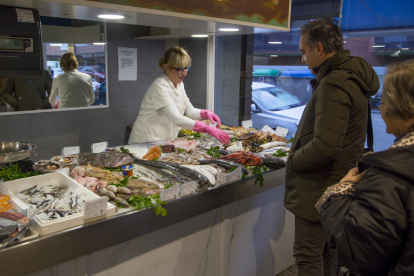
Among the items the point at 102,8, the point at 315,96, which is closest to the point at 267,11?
the point at 315,96

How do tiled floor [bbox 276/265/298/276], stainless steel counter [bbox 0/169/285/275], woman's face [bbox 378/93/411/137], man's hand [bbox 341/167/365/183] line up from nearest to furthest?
woman's face [bbox 378/93/411/137] < man's hand [bbox 341/167/365/183] < stainless steel counter [bbox 0/169/285/275] < tiled floor [bbox 276/265/298/276]

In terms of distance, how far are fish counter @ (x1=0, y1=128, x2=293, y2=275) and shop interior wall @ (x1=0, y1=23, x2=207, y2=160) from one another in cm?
219

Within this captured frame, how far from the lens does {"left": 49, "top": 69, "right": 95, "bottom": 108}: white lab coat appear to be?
5.01 meters

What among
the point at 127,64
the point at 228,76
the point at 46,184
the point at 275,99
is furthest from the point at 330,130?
the point at 127,64

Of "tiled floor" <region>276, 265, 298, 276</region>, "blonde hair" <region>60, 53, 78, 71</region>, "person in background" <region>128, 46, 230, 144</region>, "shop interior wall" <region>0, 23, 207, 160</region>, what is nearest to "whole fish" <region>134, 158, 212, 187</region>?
"person in background" <region>128, 46, 230, 144</region>

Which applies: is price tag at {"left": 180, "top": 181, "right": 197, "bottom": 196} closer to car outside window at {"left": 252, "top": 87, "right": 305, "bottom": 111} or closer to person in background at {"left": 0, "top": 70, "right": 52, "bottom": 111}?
person in background at {"left": 0, "top": 70, "right": 52, "bottom": 111}

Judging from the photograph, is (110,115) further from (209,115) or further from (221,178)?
(221,178)

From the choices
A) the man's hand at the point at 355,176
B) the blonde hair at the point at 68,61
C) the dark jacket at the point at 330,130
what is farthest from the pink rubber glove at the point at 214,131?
the blonde hair at the point at 68,61

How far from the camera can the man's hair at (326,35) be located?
217cm

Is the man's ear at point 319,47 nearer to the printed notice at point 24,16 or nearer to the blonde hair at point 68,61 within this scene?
the printed notice at point 24,16

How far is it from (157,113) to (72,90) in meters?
2.04

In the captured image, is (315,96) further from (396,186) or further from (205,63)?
(205,63)

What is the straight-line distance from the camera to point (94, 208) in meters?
1.83

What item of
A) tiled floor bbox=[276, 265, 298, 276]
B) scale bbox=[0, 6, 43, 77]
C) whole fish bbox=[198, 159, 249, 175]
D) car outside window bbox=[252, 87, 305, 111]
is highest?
scale bbox=[0, 6, 43, 77]
